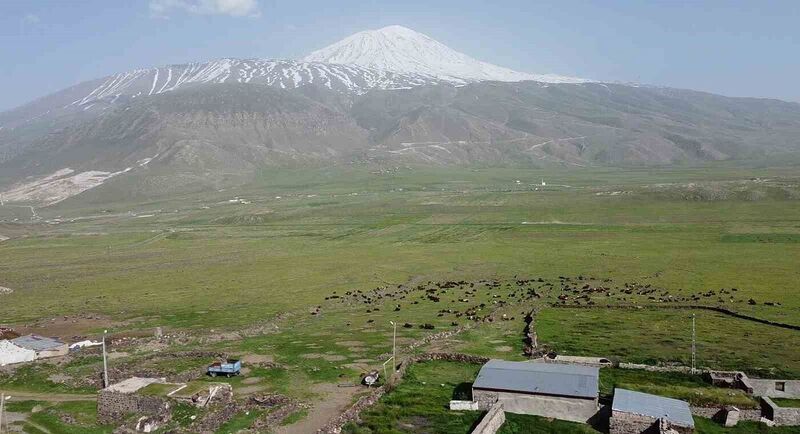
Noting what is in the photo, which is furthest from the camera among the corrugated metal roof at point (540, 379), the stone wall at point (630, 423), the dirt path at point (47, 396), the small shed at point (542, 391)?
the dirt path at point (47, 396)

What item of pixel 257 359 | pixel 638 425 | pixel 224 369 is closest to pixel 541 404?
pixel 638 425

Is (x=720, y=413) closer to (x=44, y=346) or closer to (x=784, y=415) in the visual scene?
(x=784, y=415)

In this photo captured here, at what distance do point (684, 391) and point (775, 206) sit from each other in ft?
361

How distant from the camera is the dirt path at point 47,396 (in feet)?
99.3

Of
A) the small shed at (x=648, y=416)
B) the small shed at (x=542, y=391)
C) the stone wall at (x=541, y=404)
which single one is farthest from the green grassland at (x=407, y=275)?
the small shed at (x=648, y=416)

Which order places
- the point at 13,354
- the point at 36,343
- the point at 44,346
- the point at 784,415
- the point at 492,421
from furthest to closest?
the point at 36,343 → the point at 44,346 → the point at 13,354 → the point at 784,415 → the point at 492,421

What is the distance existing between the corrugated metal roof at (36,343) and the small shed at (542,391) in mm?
27559

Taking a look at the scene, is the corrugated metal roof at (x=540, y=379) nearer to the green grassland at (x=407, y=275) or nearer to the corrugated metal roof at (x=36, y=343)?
the green grassland at (x=407, y=275)

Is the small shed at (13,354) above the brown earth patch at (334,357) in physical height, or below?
above

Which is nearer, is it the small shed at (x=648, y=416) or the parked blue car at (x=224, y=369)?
the small shed at (x=648, y=416)

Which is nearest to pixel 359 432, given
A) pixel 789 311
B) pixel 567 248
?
pixel 789 311

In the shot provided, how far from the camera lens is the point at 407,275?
7150cm

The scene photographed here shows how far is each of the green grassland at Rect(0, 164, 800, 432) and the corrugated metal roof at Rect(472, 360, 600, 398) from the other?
75.5 inches

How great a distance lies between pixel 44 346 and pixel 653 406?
3516 centimetres
